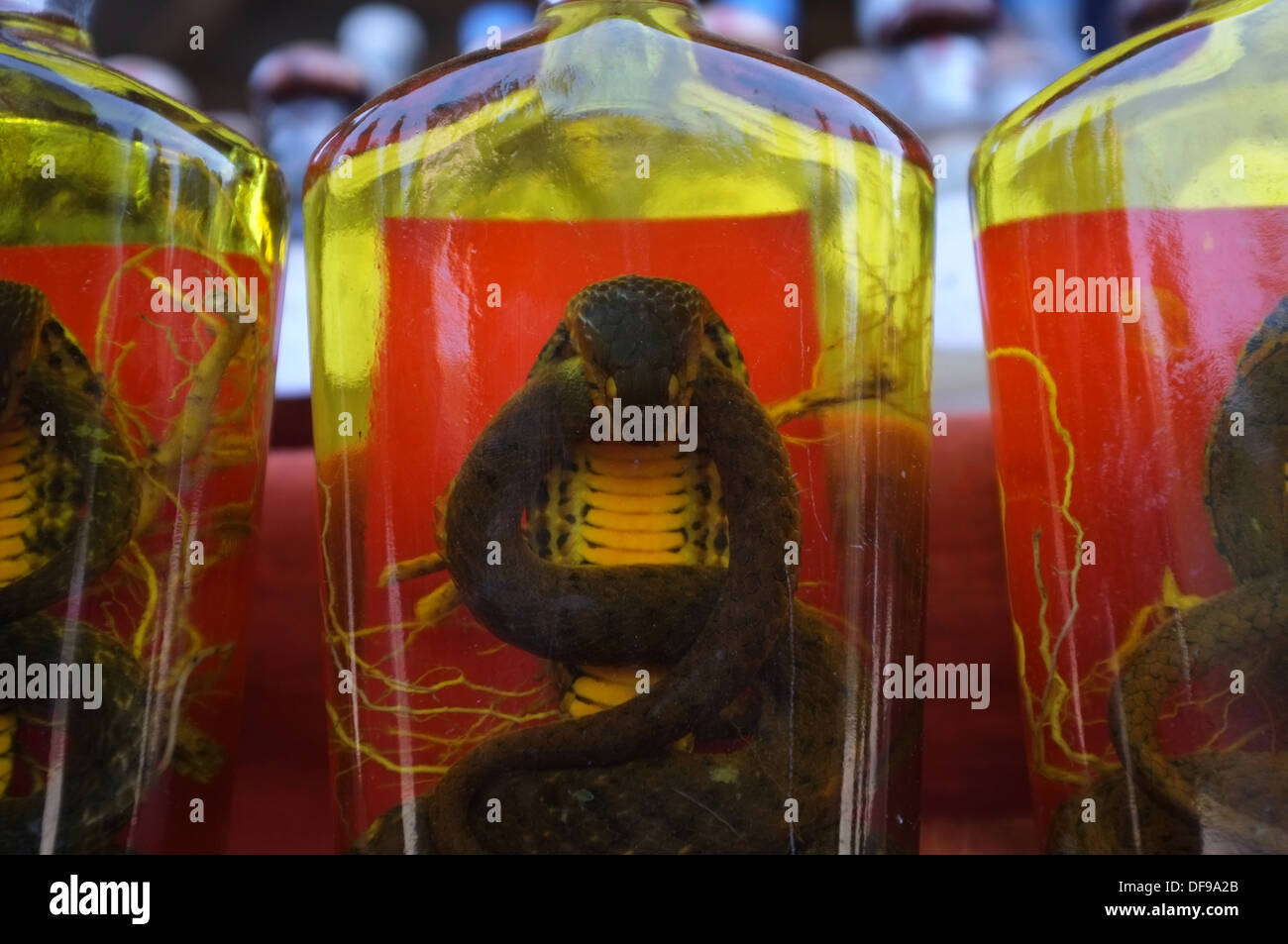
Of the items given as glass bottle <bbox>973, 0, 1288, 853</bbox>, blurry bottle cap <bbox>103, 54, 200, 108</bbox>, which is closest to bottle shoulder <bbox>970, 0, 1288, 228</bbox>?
glass bottle <bbox>973, 0, 1288, 853</bbox>

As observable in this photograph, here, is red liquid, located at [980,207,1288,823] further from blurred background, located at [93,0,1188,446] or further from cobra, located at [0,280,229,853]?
cobra, located at [0,280,229,853]

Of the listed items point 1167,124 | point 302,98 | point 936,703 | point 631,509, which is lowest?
point 936,703

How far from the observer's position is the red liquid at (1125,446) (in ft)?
1.81

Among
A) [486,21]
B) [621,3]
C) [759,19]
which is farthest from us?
[759,19]

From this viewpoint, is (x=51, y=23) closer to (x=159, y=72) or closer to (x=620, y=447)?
(x=159, y=72)

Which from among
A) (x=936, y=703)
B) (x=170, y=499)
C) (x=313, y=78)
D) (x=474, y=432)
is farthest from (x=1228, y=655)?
(x=313, y=78)

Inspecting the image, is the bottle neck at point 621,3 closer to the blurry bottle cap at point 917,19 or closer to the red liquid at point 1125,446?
the red liquid at point 1125,446

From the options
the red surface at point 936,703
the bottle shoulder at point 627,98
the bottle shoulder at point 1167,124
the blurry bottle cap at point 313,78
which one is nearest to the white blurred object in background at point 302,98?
the blurry bottle cap at point 313,78

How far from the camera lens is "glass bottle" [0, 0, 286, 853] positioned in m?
0.56

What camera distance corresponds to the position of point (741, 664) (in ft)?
1.75

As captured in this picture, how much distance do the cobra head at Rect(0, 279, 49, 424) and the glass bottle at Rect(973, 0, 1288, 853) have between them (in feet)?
1.32

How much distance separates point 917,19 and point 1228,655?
0.71 metres

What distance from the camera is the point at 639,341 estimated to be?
0.54 metres
